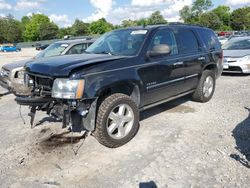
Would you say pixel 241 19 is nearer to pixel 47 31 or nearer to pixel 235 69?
pixel 47 31

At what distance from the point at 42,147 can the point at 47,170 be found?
81 centimetres

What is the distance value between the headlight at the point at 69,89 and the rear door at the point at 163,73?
134cm

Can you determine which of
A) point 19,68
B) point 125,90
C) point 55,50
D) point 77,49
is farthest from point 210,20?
point 125,90

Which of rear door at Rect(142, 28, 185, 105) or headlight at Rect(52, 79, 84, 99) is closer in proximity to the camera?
headlight at Rect(52, 79, 84, 99)

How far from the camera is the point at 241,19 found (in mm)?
86250

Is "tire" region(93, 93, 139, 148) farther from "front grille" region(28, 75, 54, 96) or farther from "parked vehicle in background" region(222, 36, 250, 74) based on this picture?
"parked vehicle in background" region(222, 36, 250, 74)

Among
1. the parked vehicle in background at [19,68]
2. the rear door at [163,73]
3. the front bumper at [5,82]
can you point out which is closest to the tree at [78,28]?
the parked vehicle in background at [19,68]

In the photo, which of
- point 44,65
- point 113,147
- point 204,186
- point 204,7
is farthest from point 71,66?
point 204,7

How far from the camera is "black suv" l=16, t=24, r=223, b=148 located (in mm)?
4059

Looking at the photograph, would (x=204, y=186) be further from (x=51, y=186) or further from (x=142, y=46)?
(x=142, y=46)

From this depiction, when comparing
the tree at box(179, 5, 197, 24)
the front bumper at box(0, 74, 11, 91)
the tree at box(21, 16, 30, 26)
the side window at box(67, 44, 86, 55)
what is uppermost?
the tree at box(21, 16, 30, 26)

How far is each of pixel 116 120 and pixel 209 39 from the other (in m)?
3.89

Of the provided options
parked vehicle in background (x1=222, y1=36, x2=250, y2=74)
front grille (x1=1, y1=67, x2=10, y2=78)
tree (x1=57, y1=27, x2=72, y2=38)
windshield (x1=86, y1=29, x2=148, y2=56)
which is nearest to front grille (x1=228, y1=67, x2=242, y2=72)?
parked vehicle in background (x1=222, y1=36, x2=250, y2=74)

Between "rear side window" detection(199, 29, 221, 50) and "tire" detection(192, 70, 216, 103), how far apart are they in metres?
0.66
